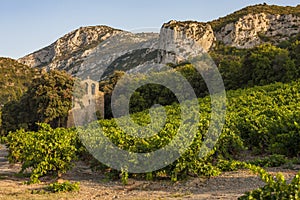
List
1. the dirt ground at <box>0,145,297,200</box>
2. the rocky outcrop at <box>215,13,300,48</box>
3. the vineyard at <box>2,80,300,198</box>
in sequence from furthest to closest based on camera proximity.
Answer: the rocky outcrop at <box>215,13,300,48</box> → the vineyard at <box>2,80,300,198</box> → the dirt ground at <box>0,145,297,200</box>

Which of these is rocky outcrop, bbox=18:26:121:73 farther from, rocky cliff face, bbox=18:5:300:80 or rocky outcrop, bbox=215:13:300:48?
rocky outcrop, bbox=215:13:300:48

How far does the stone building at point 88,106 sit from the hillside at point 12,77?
4465 cm

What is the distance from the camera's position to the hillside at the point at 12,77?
84.1 metres

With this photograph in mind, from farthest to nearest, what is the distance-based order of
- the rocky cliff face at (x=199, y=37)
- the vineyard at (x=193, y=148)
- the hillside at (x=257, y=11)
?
1. the hillside at (x=257, y=11)
2. the rocky cliff face at (x=199, y=37)
3. the vineyard at (x=193, y=148)

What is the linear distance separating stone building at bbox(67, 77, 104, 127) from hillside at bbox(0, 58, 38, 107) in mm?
44650

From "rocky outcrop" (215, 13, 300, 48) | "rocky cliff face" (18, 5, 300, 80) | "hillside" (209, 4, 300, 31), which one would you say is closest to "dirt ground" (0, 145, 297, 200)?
"rocky cliff face" (18, 5, 300, 80)

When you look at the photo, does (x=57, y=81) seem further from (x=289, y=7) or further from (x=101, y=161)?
(x=289, y=7)

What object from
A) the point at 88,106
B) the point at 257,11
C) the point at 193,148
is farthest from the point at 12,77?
the point at 193,148

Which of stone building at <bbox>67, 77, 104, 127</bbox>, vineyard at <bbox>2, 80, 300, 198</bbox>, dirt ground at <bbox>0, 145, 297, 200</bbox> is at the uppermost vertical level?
stone building at <bbox>67, 77, 104, 127</bbox>

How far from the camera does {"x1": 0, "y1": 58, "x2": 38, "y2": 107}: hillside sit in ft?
276

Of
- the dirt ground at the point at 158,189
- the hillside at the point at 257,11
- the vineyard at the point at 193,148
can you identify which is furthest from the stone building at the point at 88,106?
the hillside at the point at 257,11

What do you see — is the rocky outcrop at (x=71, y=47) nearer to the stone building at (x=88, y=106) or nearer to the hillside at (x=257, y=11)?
the hillside at (x=257, y=11)

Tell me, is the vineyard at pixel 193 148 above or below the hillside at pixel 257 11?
below

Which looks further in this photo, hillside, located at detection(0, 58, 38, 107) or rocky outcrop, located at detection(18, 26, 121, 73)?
rocky outcrop, located at detection(18, 26, 121, 73)
